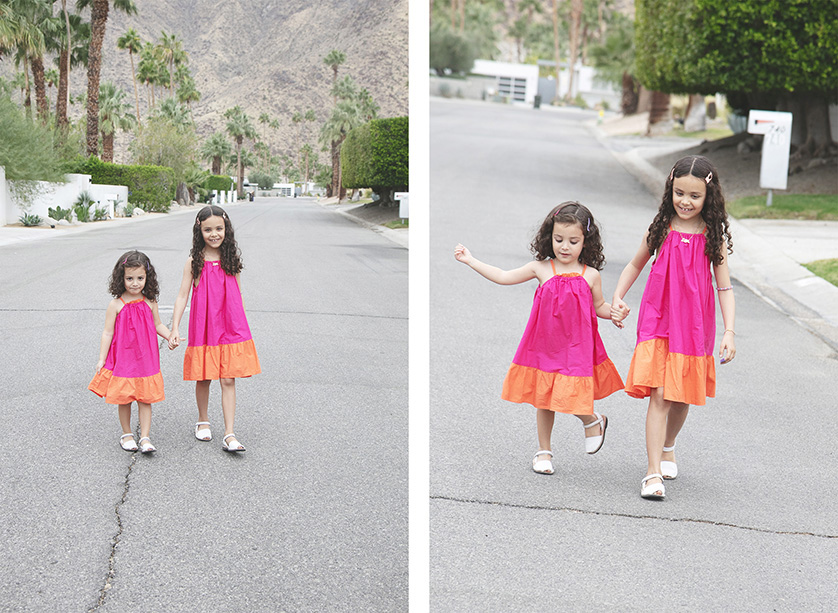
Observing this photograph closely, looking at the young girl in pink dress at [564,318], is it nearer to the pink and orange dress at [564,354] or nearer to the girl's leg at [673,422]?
the pink and orange dress at [564,354]

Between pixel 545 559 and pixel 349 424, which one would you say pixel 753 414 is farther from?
pixel 349 424

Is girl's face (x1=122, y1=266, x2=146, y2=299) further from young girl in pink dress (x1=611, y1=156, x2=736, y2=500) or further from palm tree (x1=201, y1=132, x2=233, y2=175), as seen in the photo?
young girl in pink dress (x1=611, y1=156, x2=736, y2=500)

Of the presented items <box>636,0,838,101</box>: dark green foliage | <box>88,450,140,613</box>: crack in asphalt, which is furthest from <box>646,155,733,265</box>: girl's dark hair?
<box>636,0,838,101</box>: dark green foliage

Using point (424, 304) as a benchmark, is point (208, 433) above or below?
below

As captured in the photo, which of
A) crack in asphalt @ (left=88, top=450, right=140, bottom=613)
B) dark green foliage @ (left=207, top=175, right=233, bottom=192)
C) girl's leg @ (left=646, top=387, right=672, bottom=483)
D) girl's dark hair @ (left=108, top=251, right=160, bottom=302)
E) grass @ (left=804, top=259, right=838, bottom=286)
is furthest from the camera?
grass @ (left=804, top=259, right=838, bottom=286)

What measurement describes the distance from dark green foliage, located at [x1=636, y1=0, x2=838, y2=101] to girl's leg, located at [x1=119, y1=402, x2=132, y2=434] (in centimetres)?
1467

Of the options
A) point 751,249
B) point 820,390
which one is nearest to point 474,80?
point 751,249

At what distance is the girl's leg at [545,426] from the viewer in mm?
3859

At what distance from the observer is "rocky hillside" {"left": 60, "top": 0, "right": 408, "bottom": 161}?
2998 millimetres

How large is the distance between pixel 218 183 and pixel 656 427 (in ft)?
6.69

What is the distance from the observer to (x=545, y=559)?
328 centimetres

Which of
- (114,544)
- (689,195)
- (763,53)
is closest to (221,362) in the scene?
(114,544)

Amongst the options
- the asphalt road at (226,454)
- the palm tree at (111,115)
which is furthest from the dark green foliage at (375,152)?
the palm tree at (111,115)

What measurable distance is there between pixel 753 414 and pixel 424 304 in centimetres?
359
